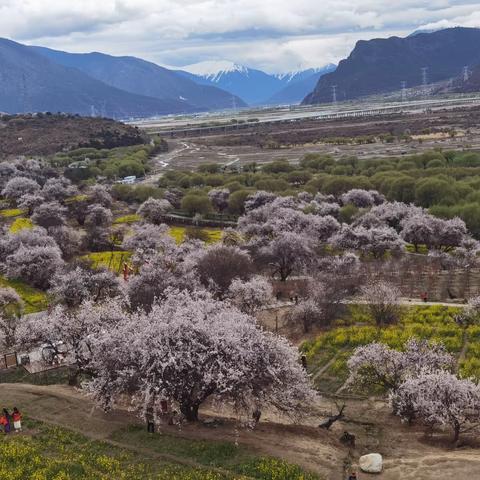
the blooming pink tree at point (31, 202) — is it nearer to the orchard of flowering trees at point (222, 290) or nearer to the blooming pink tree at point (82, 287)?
the orchard of flowering trees at point (222, 290)

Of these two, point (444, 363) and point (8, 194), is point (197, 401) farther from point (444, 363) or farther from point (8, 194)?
point (8, 194)

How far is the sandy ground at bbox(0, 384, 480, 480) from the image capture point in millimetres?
22828

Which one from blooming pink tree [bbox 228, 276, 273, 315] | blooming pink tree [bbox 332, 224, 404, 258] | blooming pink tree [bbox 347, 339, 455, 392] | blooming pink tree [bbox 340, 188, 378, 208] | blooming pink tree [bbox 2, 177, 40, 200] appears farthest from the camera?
blooming pink tree [bbox 2, 177, 40, 200]

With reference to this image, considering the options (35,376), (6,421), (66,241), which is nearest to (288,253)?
(35,376)

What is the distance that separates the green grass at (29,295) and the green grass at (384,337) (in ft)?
76.0

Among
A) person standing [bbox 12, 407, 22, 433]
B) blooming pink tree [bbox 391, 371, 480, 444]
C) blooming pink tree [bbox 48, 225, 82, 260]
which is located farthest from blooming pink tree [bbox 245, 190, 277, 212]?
person standing [bbox 12, 407, 22, 433]

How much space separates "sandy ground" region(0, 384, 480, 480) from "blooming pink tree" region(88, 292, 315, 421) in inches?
44.7

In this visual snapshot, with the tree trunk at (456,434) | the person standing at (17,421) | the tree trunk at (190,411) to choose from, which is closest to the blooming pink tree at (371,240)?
the tree trunk at (456,434)

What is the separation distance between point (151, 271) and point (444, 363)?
24533 millimetres

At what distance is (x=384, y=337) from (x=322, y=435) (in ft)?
42.0

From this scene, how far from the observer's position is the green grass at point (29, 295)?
50062 mm

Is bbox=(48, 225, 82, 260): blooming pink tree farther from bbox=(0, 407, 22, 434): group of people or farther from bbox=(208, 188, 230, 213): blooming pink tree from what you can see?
bbox=(0, 407, 22, 434): group of people

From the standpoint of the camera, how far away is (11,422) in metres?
26.7

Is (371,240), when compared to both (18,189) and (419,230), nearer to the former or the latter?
(419,230)
